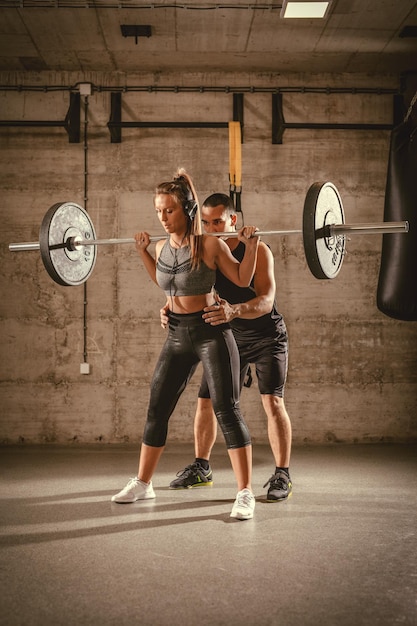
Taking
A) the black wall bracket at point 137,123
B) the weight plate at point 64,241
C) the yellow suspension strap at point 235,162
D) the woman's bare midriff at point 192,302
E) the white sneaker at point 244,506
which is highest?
the black wall bracket at point 137,123

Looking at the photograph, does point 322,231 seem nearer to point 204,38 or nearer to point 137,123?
point 204,38

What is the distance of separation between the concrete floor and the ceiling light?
2870 mm

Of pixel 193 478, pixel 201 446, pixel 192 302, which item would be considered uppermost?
pixel 192 302

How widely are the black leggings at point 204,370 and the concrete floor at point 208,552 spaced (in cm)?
39

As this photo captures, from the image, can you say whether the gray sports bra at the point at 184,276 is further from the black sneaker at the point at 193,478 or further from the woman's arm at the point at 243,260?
the black sneaker at the point at 193,478

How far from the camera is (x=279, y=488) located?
313 centimetres

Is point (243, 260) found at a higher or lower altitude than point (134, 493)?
higher

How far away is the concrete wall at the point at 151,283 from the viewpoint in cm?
481

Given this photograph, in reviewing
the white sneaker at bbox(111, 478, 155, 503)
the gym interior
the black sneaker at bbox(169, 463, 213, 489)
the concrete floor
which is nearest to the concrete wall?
the gym interior

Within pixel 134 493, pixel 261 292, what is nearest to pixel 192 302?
pixel 261 292

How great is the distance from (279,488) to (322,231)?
1.32 m

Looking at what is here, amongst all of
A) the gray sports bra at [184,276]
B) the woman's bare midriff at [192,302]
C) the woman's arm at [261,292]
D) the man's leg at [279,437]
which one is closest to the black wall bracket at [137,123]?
the woman's arm at [261,292]

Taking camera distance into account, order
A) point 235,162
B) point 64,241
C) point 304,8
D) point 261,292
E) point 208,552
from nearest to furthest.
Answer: point 208,552 < point 261,292 < point 64,241 < point 304,8 < point 235,162

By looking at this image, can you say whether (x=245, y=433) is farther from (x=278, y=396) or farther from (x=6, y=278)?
(x=6, y=278)
